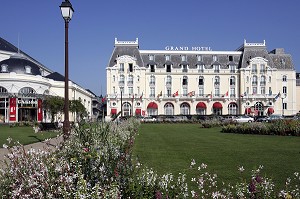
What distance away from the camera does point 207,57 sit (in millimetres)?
73500

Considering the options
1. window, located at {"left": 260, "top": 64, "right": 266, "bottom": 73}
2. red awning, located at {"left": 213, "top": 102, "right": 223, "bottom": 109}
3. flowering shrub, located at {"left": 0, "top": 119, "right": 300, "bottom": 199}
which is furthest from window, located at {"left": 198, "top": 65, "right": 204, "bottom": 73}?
flowering shrub, located at {"left": 0, "top": 119, "right": 300, "bottom": 199}

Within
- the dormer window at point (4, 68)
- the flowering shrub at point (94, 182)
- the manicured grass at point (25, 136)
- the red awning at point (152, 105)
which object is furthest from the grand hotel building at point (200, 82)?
the flowering shrub at point (94, 182)

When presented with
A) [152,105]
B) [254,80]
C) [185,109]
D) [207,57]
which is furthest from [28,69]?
[254,80]

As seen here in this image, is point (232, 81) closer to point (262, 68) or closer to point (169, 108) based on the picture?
point (262, 68)

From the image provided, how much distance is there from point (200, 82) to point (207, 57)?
579cm

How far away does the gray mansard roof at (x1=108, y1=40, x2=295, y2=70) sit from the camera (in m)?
70.9

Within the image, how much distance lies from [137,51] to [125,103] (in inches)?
446

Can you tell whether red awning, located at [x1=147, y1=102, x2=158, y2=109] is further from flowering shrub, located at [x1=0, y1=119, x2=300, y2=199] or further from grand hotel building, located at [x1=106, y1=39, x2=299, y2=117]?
flowering shrub, located at [x1=0, y1=119, x2=300, y2=199]

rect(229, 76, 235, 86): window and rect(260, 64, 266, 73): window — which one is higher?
rect(260, 64, 266, 73): window

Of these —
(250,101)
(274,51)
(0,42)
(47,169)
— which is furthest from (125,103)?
(47,169)

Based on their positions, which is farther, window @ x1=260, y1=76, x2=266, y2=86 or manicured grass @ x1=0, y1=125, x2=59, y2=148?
window @ x1=260, y1=76, x2=266, y2=86

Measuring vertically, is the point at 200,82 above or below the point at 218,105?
above

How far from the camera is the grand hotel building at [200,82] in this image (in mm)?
70000

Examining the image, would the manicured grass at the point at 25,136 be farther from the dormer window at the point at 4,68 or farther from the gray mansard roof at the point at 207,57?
the gray mansard roof at the point at 207,57
